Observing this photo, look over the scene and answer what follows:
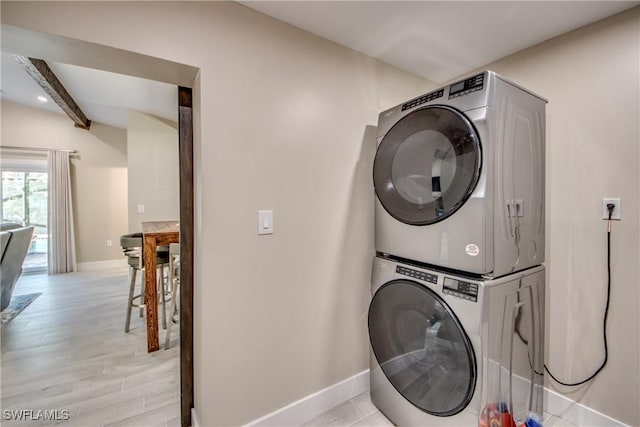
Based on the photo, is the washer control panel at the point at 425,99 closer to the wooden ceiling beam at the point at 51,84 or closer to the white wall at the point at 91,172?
the wooden ceiling beam at the point at 51,84

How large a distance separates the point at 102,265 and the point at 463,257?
254 inches

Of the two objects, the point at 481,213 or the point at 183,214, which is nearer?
the point at 481,213

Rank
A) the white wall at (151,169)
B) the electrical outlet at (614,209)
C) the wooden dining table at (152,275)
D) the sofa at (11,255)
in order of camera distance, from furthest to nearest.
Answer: the white wall at (151,169) < the sofa at (11,255) < the wooden dining table at (152,275) < the electrical outlet at (614,209)

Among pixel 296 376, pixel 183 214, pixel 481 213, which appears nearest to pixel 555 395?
pixel 481 213

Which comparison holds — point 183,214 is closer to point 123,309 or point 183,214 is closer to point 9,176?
point 123,309

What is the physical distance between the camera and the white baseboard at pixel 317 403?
145cm

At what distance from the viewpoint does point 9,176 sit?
467cm

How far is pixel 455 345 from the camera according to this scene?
118 centimetres

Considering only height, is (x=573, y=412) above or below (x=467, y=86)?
below

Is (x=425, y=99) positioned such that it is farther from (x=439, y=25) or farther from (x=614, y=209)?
(x=614, y=209)

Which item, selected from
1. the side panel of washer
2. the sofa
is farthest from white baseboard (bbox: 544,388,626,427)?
the sofa

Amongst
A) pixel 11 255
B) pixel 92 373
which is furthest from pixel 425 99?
pixel 11 255

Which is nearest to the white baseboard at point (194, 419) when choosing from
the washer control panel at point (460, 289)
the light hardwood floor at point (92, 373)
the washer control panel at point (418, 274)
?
the light hardwood floor at point (92, 373)

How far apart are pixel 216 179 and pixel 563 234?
1931 millimetres
